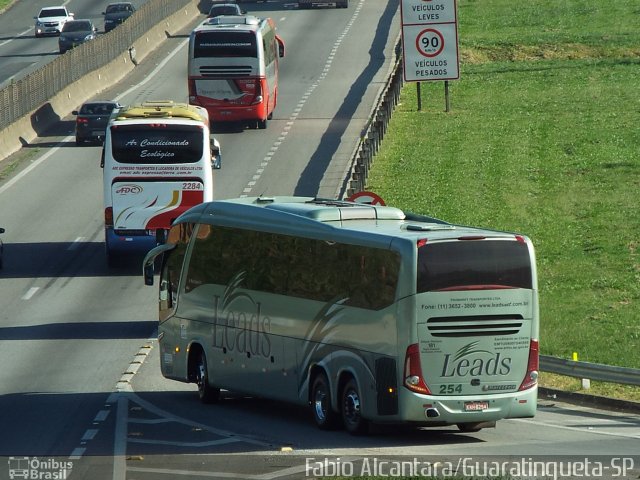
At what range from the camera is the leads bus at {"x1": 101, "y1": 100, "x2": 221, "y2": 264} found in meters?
35.4

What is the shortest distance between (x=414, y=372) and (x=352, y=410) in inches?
54.3

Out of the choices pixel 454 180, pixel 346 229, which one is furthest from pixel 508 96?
pixel 346 229

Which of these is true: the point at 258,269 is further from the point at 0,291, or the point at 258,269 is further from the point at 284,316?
the point at 0,291

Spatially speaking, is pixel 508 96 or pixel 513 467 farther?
pixel 508 96

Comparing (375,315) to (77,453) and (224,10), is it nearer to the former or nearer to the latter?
(77,453)

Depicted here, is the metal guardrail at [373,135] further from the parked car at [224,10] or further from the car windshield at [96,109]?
the parked car at [224,10]

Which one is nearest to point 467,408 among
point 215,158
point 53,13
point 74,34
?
point 215,158

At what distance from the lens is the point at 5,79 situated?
69.8 metres

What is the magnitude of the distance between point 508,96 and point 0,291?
3071 cm

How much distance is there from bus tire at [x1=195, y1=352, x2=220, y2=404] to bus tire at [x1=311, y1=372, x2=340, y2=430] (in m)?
3.31

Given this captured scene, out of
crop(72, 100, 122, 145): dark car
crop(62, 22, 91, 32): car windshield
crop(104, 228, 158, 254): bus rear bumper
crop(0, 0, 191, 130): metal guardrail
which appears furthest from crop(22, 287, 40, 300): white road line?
crop(62, 22, 91, 32): car windshield

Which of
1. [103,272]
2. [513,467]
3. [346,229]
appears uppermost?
[346,229]

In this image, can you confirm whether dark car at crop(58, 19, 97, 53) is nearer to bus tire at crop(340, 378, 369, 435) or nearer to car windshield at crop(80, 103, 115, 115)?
car windshield at crop(80, 103, 115, 115)

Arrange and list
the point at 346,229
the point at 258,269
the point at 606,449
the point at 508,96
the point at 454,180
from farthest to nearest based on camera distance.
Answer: the point at 508,96
the point at 454,180
the point at 258,269
the point at 346,229
the point at 606,449
